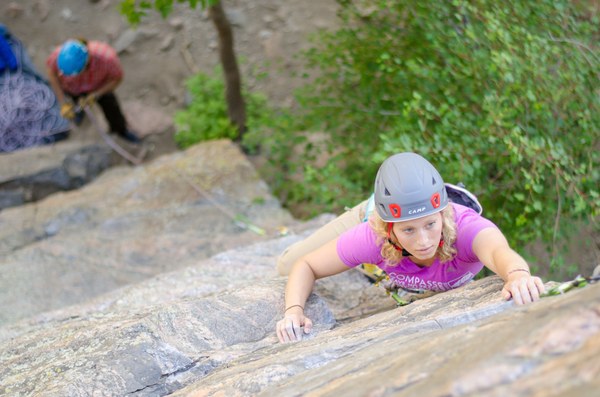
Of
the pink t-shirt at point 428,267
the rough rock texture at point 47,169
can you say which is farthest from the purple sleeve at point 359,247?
the rough rock texture at point 47,169

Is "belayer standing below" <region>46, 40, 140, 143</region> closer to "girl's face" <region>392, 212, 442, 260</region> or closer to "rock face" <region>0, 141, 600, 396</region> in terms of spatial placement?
"rock face" <region>0, 141, 600, 396</region>

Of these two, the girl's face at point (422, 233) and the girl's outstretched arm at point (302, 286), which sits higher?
the girl's face at point (422, 233)

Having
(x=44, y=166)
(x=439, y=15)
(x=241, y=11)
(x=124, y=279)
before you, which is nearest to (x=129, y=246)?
(x=124, y=279)

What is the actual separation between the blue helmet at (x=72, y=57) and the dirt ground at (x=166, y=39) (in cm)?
197

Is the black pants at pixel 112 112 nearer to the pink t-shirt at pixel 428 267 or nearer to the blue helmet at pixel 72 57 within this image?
the blue helmet at pixel 72 57

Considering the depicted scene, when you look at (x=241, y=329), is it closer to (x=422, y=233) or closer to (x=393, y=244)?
(x=393, y=244)

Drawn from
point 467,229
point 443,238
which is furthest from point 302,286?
point 467,229

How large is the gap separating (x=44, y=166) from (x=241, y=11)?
4023mm

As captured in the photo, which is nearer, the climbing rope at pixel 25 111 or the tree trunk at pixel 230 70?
the tree trunk at pixel 230 70

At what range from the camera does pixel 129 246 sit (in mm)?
5879

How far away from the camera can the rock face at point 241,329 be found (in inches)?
69.0

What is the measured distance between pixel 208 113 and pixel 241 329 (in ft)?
18.6

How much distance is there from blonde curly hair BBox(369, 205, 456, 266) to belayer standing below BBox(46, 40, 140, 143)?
5.64 metres

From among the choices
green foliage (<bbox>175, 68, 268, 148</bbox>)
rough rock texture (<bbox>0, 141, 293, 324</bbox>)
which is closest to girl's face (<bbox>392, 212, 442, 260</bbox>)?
rough rock texture (<bbox>0, 141, 293, 324</bbox>)
